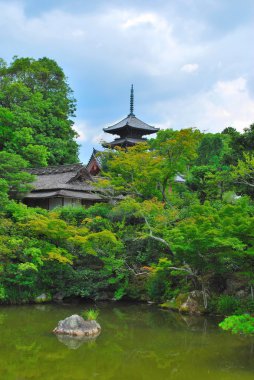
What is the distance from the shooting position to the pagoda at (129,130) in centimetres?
3650

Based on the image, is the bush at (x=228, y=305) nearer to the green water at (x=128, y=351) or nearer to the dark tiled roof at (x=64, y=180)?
the green water at (x=128, y=351)

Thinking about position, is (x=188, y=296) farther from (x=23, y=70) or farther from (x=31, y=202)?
(x=23, y=70)

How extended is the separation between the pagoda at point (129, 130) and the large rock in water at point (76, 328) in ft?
81.3

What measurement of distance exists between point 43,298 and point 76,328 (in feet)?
19.0

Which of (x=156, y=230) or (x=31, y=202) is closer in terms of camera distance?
(x=156, y=230)

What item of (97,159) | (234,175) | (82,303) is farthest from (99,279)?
(97,159)

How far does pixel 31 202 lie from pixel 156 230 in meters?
11.3

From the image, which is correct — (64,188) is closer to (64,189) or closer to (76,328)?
(64,189)

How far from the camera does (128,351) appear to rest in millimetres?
11078

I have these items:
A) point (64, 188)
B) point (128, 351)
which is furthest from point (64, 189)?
point (128, 351)

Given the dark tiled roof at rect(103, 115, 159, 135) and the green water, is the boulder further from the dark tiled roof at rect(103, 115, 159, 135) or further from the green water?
the dark tiled roof at rect(103, 115, 159, 135)

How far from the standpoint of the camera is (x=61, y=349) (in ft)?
35.7

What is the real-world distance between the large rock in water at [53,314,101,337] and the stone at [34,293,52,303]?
16.9 feet

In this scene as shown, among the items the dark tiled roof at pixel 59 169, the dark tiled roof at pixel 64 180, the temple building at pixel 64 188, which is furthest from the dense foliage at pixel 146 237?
the dark tiled roof at pixel 59 169
